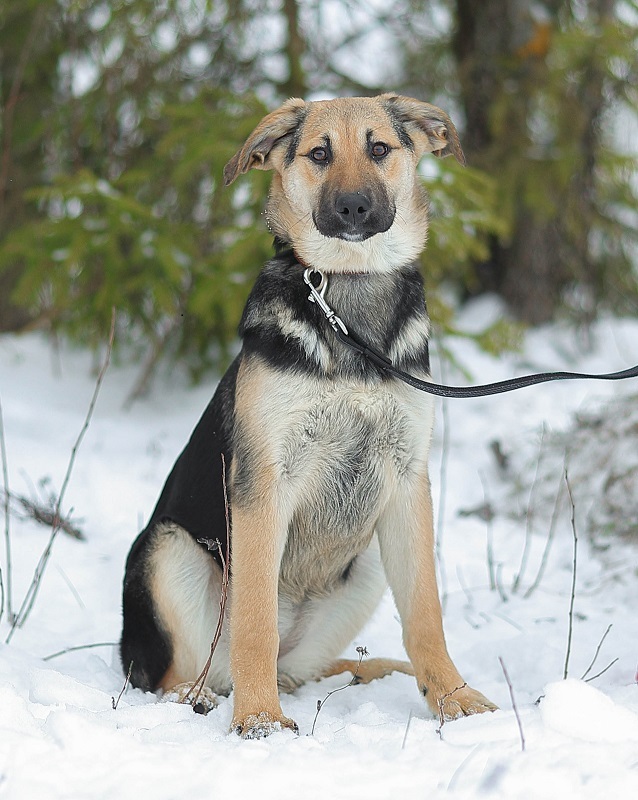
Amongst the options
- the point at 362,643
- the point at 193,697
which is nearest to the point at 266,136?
the point at 193,697

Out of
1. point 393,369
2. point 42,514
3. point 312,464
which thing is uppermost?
point 393,369

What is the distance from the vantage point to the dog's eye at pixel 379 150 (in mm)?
3592

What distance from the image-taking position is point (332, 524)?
3.45 meters

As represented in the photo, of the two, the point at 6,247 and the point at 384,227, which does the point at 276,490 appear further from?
the point at 6,247

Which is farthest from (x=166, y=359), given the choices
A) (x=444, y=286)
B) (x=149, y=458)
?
(x=444, y=286)

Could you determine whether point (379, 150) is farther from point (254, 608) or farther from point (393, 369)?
point (254, 608)

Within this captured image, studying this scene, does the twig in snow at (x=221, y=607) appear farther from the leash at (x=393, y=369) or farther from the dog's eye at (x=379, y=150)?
the dog's eye at (x=379, y=150)

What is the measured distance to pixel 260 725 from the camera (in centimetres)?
298

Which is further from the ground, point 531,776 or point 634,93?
point 634,93

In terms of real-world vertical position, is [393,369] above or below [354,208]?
below

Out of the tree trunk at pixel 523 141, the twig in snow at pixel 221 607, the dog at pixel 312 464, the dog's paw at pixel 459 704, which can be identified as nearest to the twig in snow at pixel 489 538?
the dog at pixel 312 464

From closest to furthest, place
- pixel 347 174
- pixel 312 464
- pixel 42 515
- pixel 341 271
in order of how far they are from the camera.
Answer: pixel 312 464, pixel 347 174, pixel 341 271, pixel 42 515

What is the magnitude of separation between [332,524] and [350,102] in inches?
68.3

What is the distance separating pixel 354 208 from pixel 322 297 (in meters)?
0.37
